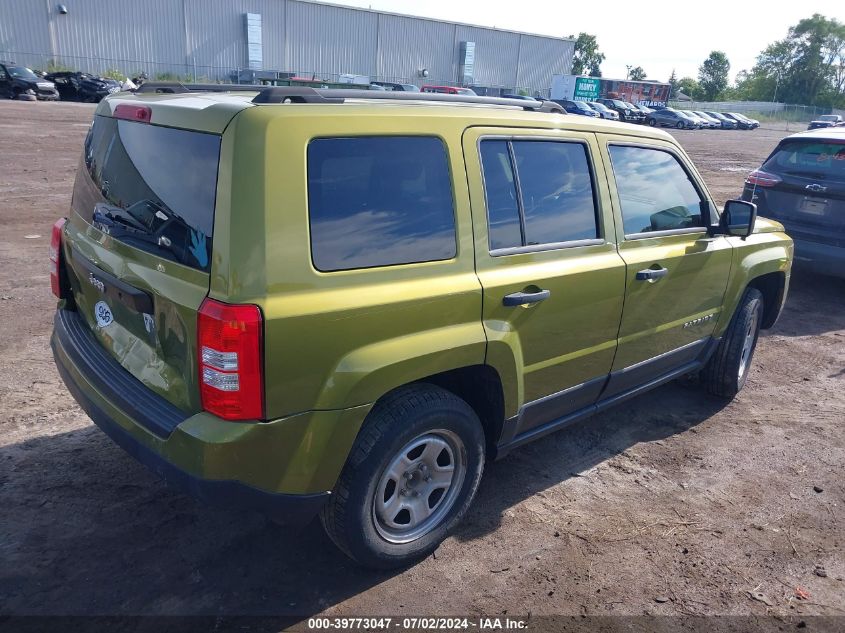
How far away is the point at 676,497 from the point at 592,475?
47cm

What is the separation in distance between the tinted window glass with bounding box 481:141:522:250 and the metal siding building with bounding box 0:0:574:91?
1946 inches

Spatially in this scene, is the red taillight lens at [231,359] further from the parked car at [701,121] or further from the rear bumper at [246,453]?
the parked car at [701,121]

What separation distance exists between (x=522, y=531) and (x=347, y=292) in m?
1.68

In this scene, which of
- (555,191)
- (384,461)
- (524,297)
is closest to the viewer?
(384,461)

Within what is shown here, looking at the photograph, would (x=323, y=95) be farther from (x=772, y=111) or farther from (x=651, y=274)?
(x=772, y=111)

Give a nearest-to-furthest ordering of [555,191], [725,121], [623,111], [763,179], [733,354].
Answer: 1. [555,191]
2. [733,354]
3. [763,179]
4. [623,111]
5. [725,121]

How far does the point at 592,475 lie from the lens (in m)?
3.97

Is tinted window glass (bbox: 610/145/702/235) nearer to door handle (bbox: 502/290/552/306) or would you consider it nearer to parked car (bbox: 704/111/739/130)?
door handle (bbox: 502/290/552/306)

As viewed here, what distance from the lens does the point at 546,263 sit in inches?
129

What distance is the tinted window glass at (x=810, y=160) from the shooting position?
7242 millimetres

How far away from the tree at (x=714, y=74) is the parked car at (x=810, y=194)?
4688 inches

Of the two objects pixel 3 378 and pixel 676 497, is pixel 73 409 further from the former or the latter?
pixel 676 497

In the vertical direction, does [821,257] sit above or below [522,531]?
above

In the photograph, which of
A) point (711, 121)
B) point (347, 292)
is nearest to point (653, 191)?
point (347, 292)
